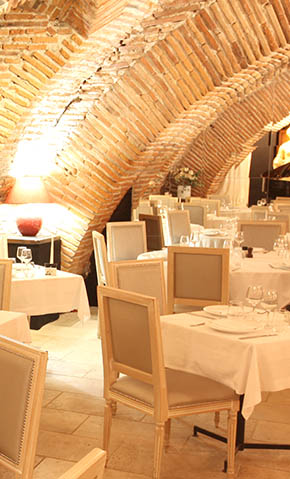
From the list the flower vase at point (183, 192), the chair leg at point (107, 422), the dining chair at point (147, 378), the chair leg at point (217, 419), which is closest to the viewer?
the dining chair at point (147, 378)

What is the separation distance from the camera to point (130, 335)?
3.62 metres

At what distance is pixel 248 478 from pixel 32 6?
148 inches

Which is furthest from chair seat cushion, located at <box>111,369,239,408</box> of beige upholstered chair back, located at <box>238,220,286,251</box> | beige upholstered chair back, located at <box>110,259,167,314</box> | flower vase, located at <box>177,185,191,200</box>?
flower vase, located at <box>177,185,191,200</box>

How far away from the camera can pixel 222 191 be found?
14.4m

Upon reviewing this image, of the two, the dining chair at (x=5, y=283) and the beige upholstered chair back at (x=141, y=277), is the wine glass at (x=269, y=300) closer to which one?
the beige upholstered chair back at (x=141, y=277)

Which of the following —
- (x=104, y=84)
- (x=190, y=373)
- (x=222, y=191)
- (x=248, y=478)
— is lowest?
(x=248, y=478)

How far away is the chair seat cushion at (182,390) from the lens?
3.53m

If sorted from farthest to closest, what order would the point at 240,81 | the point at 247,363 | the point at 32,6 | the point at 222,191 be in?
the point at 222,191 < the point at 240,81 < the point at 32,6 < the point at 247,363

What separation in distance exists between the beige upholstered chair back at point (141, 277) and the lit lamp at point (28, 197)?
250cm

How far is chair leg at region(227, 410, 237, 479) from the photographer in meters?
3.63

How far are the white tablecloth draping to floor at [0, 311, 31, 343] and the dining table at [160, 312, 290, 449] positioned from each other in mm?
874

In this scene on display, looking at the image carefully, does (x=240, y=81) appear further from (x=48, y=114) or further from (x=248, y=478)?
(x=248, y=478)

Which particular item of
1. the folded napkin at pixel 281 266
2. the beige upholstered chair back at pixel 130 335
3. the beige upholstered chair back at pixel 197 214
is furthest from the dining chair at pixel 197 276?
the beige upholstered chair back at pixel 197 214

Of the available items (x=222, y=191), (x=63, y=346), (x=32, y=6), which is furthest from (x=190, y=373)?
(x=222, y=191)
